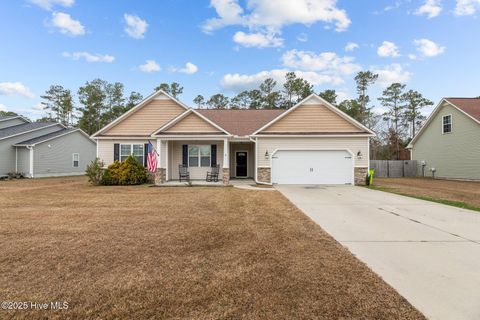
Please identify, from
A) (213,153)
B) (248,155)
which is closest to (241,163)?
(248,155)

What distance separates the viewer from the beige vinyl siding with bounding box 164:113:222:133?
1468cm

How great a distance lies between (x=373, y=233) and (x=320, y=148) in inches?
392

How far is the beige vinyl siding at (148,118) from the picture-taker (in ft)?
54.6

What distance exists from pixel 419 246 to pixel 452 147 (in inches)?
794

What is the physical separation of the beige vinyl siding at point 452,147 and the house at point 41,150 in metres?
32.1

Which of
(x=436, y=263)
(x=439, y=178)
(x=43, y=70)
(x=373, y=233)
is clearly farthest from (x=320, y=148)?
(x=43, y=70)

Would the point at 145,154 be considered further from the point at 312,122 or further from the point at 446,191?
the point at 446,191

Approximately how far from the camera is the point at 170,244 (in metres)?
4.54

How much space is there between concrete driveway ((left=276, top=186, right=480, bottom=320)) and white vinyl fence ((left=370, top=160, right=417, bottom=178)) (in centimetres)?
1606

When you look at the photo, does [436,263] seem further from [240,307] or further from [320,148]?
[320,148]

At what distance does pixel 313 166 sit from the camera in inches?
587

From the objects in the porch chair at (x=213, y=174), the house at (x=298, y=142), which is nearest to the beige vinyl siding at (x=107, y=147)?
the house at (x=298, y=142)

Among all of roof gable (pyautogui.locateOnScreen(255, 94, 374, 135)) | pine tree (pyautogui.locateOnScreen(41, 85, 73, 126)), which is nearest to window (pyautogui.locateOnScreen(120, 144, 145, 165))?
roof gable (pyautogui.locateOnScreen(255, 94, 374, 135))

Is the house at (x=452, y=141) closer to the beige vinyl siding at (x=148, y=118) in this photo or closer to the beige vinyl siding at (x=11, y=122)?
the beige vinyl siding at (x=148, y=118)
